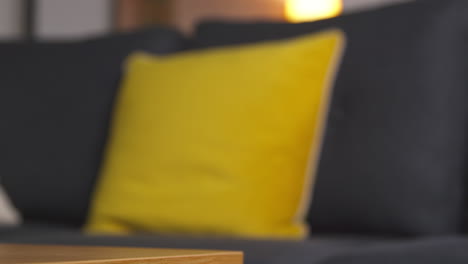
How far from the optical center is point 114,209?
5.55 ft

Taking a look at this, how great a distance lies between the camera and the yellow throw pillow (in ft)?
5.07

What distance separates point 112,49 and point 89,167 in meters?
0.34

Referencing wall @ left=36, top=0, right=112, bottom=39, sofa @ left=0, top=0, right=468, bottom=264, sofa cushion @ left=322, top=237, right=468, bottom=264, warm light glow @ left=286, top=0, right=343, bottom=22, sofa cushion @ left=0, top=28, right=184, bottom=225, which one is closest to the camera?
sofa cushion @ left=322, top=237, right=468, bottom=264

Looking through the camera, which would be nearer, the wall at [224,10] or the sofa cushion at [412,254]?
the sofa cushion at [412,254]

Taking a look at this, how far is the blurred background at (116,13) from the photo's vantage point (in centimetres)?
316

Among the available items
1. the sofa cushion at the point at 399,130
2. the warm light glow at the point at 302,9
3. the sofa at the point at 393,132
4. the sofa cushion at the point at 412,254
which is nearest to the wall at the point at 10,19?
the warm light glow at the point at 302,9

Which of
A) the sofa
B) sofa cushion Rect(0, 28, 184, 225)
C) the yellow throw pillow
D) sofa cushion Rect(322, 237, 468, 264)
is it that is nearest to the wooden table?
sofa cushion Rect(322, 237, 468, 264)

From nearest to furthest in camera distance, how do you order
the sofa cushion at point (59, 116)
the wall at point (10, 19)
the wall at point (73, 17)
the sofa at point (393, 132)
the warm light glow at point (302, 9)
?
the sofa at point (393, 132) → the sofa cushion at point (59, 116) → the warm light glow at point (302, 9) → the wall at point (10, 19) → the wall at point (73, 17)

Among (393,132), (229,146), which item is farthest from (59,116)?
(393,132)

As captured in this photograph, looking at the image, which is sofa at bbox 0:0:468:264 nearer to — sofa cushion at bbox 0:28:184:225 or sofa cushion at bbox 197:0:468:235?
sofa cushion at bbox 197:0:468:235

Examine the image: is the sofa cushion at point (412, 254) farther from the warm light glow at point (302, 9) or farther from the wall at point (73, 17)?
the wall at point (73, 17)

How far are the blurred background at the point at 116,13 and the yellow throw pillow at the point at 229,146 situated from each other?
1.46 meters

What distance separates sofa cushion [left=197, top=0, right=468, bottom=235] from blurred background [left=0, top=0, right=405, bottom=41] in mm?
1500

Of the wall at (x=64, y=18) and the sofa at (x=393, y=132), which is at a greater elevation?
the sofa at (x=393, y=132)
